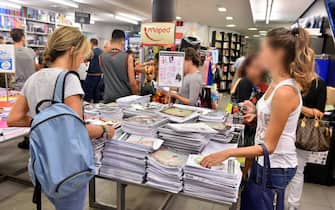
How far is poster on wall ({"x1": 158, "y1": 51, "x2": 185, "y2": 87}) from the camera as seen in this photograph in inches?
95.7

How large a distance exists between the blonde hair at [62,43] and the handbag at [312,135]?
1815 millimetres

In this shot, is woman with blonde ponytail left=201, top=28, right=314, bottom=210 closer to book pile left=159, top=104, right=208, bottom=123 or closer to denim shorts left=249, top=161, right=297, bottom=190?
denim shorts left=249, top=161, right=297, bottom=190

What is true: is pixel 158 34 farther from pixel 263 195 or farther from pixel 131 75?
pixel 263 195

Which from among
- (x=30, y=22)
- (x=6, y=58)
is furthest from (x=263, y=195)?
(x=30, y=22)

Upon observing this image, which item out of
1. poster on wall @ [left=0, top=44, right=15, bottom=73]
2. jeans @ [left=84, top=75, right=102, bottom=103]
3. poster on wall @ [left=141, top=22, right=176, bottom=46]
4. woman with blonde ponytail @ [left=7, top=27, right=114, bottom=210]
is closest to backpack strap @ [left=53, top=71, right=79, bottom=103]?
woman with blonde ponytail @ [left=7, top=27, right=114, bottom=210]

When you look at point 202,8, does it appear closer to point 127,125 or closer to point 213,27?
point 213,27

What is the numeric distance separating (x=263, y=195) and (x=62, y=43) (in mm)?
1182

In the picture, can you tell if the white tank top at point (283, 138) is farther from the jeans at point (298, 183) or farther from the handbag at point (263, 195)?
the jeans at point (298, 183)

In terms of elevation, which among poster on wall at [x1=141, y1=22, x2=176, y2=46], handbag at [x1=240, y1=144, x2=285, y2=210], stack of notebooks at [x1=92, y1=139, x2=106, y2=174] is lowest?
handbag at [x1=240, y1=144, x2=285, y2=210]

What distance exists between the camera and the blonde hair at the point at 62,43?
1.36 metres

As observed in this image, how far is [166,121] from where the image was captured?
6.05ft

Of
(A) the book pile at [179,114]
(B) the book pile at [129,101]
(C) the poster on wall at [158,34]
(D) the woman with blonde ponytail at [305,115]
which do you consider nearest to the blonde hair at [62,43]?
(A) the book pile at [179,114]

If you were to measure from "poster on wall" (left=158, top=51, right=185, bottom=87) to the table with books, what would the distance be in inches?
23.0

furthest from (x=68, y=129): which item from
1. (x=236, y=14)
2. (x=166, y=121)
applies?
(x=236, y=14)
